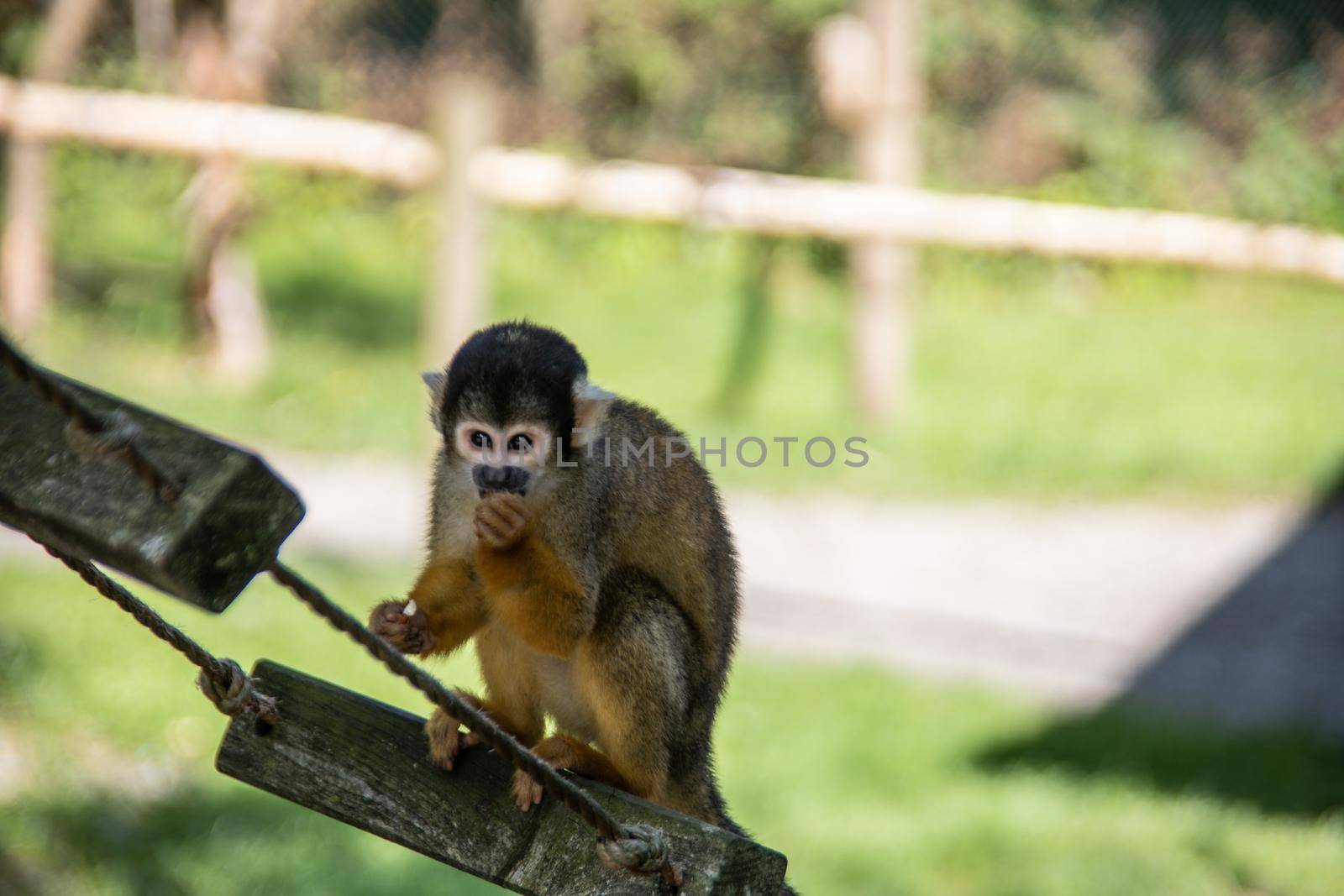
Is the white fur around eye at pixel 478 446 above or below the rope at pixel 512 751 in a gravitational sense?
above

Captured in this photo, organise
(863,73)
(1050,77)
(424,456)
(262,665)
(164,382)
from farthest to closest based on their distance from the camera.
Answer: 1. (1050,77)
2. (164,382)
3. (863,73)
4. (424,456)
5. (262,665)

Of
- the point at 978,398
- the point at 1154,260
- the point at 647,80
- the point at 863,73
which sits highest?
the point at 647,80

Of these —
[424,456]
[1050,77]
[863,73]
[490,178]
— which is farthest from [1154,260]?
[1050,77]

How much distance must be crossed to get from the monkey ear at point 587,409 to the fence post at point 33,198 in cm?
605

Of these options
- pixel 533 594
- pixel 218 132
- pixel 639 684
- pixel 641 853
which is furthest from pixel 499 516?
pixel 218 132

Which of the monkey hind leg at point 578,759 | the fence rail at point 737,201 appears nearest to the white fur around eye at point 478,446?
the monkey hind leg at point 578,759

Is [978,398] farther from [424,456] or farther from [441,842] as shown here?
[441,842]

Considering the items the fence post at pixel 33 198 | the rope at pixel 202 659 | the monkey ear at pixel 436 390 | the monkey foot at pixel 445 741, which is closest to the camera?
the rope at pixel 202 659

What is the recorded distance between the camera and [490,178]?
519cm

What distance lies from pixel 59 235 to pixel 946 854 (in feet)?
25.4

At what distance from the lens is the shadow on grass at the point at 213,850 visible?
11.5ft

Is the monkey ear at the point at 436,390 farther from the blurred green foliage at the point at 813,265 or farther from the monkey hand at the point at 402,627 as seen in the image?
the blurred green foliage at the point at 813,265

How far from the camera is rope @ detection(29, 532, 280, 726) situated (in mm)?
1401

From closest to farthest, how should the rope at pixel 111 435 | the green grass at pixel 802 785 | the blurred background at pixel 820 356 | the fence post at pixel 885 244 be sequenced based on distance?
the rope at pixel 111 435 < the green grass at pixel 802 785 < the blurred background at pixel 820 356 < the fence post at pixel 885 244
